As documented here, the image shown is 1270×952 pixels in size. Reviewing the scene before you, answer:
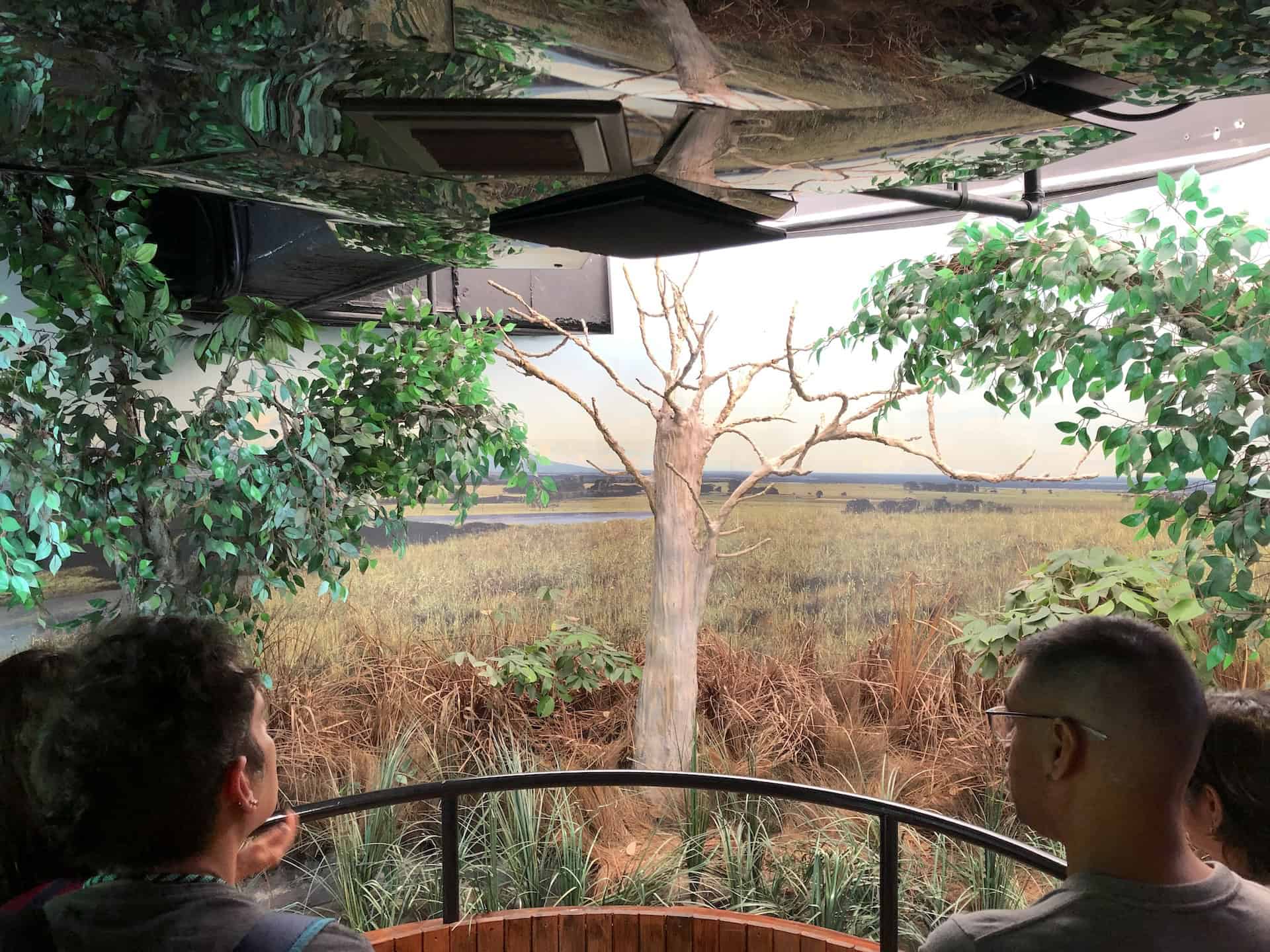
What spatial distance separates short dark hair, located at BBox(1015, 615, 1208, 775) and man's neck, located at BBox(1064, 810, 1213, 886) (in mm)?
66

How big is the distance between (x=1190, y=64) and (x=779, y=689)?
13.6 feet

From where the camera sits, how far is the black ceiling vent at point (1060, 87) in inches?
32.4

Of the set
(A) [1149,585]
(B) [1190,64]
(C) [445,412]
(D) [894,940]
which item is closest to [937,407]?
(A) [1149,585]

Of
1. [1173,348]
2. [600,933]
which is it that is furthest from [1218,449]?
[600,933]

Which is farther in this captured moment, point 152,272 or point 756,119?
point 152,272

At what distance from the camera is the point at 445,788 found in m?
2.16

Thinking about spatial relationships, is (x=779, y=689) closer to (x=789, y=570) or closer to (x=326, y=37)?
(x=789, y=570)

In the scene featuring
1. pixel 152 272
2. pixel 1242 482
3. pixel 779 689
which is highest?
pixel 152 272

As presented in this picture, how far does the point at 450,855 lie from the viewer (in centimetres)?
224

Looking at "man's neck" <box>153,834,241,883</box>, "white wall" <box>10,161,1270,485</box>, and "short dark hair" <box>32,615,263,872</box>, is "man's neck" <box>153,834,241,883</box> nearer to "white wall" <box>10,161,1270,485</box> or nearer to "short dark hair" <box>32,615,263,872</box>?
"short dark hair" <box>32,615,263,872</box>

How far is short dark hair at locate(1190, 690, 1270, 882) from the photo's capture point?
1068 mm

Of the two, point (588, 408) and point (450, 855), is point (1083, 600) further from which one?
point (450, 855)

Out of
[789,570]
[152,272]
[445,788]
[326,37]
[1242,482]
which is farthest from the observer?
[789,570]

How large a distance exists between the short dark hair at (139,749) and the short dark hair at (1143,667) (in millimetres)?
800
